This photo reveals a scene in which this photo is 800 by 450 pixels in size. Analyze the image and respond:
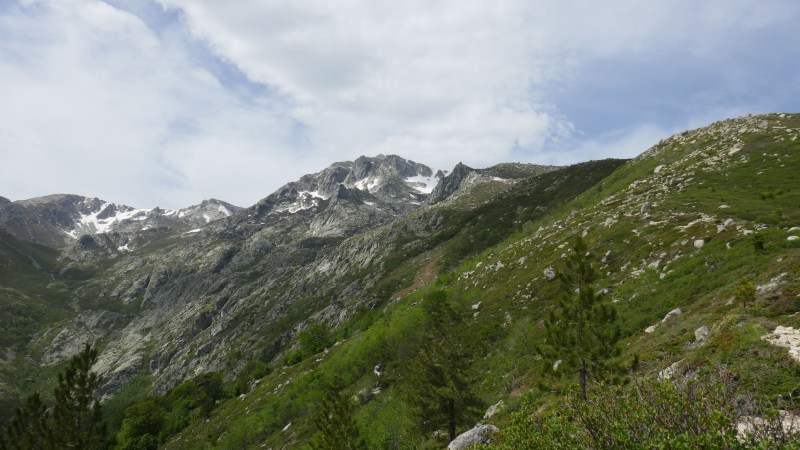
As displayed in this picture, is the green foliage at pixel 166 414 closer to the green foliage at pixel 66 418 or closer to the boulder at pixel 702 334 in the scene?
the green foliage at pixel 66 418

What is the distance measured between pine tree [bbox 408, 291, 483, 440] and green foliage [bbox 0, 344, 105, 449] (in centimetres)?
2155

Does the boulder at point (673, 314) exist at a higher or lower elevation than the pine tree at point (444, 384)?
higher

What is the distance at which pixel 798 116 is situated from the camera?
77750 millimetres

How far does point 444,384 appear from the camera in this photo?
29828 mm

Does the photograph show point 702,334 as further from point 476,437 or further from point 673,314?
point 476,437

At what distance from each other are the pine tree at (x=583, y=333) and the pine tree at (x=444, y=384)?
902 centimetres

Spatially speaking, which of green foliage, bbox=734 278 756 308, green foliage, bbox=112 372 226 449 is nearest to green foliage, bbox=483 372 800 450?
green foliage, bbox=734 278 756 308

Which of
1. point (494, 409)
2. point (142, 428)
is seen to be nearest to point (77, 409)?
point (494, 409)

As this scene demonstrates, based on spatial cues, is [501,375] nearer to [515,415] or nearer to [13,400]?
[515,415]

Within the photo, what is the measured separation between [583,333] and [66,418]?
32.5m

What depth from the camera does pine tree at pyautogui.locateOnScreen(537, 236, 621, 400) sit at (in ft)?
66.5

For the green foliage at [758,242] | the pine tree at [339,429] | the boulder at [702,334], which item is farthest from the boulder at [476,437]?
the green foliage at [758,242]

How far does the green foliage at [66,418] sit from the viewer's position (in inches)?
1004

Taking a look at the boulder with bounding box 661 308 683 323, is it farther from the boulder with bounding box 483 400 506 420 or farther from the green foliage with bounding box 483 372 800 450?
the green foliage with bounding box 483 372 800 450
